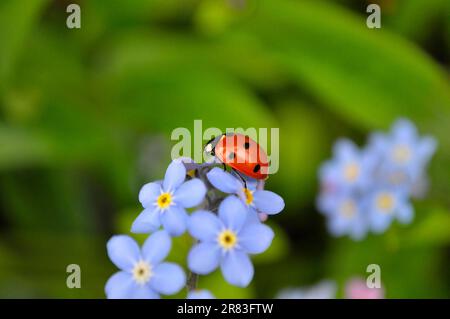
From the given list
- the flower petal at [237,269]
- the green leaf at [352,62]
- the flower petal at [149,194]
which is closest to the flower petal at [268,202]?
the flower petal at [237,269]

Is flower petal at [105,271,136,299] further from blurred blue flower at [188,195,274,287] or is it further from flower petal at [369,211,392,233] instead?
flower petal at [369,211,392,233]

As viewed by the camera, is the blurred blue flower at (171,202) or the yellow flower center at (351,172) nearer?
the blurred blue flower at (171,202)

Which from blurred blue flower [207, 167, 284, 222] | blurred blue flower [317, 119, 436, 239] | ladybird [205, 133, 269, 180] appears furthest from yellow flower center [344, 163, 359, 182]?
blurred blue flower [207, 167, 284, 222]

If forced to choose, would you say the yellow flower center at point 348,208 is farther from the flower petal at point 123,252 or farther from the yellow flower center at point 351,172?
the flower petal at point 123,252

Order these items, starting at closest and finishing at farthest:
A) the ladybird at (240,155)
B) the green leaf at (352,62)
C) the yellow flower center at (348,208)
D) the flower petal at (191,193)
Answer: the flower petal at (191,193), the ladybird at (240,155), the yellow flower center at (348,208), the green leaf at (352,62)

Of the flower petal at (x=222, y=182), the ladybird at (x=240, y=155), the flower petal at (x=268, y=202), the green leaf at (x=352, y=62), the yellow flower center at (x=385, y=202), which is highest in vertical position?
the green leaf at (x=352, y=62)

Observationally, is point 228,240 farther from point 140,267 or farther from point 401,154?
point 401,154
